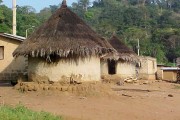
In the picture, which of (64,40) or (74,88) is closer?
(74,88)

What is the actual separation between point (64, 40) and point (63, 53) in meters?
0.71

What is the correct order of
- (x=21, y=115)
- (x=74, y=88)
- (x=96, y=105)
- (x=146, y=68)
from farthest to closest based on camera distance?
A: 1. (x=146, y=68)
2. (x=74, y=88)
3. (x=96, y=105)
4. (x=21, y=115)

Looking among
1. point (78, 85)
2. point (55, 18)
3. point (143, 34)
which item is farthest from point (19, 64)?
point (143, 34)

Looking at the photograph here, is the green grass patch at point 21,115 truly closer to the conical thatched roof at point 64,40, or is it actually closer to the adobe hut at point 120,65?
the conical thatched roof at point 64,40

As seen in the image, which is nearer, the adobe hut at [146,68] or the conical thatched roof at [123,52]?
the conical thatched roof at [123,52]

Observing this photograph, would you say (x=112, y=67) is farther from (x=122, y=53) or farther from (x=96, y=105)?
(x=96, y=105)

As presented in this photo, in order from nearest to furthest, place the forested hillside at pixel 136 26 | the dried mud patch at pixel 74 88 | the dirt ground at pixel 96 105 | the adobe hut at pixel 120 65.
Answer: the dirt ground at pixel 96 105, the dried mud patch at pixel 74 88, the adobe hut at pixel 120 65, the forested hillside at pixel 136 26

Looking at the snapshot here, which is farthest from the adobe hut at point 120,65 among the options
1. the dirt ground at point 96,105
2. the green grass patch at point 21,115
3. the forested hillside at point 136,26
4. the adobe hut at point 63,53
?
the green grass patch at point 21,115

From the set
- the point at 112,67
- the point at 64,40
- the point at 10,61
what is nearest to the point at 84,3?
the point at 112,67

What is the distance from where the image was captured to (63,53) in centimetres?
1577

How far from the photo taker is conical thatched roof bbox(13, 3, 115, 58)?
1591cm

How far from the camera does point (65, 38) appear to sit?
16281 millimetres

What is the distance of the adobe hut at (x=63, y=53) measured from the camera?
52.4 ft

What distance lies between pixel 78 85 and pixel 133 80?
12054mm
